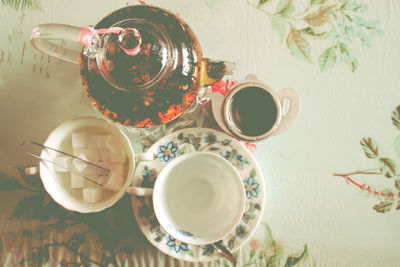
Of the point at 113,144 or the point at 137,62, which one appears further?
the point at 113,144

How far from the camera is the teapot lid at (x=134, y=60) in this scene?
41cm

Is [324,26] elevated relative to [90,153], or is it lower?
elevated

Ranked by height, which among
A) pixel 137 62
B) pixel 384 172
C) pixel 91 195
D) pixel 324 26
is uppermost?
pixel 324 26

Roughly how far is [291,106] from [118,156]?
0.31m

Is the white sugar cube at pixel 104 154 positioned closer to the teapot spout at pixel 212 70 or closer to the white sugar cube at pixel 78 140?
the white sugar cube at pixel 78 140

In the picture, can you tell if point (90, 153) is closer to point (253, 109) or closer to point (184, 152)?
point (184, 152)

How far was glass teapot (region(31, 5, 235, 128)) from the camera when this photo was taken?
1.33 ft

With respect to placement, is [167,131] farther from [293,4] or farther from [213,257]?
[293,4]

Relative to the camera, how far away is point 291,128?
0.62 meters

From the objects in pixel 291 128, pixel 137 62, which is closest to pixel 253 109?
pixel 291 128

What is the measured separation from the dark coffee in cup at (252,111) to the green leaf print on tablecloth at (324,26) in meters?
0.14

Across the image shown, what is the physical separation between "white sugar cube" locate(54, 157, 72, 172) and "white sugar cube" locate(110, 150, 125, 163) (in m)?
0.07

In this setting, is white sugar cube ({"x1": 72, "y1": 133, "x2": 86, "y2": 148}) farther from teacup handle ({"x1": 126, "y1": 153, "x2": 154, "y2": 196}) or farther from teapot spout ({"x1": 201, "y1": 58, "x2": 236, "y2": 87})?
teapot spout ({"x1": 201, "y1": 58, "x2": 236, "y2": 87})

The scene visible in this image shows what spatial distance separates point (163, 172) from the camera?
541 mm
